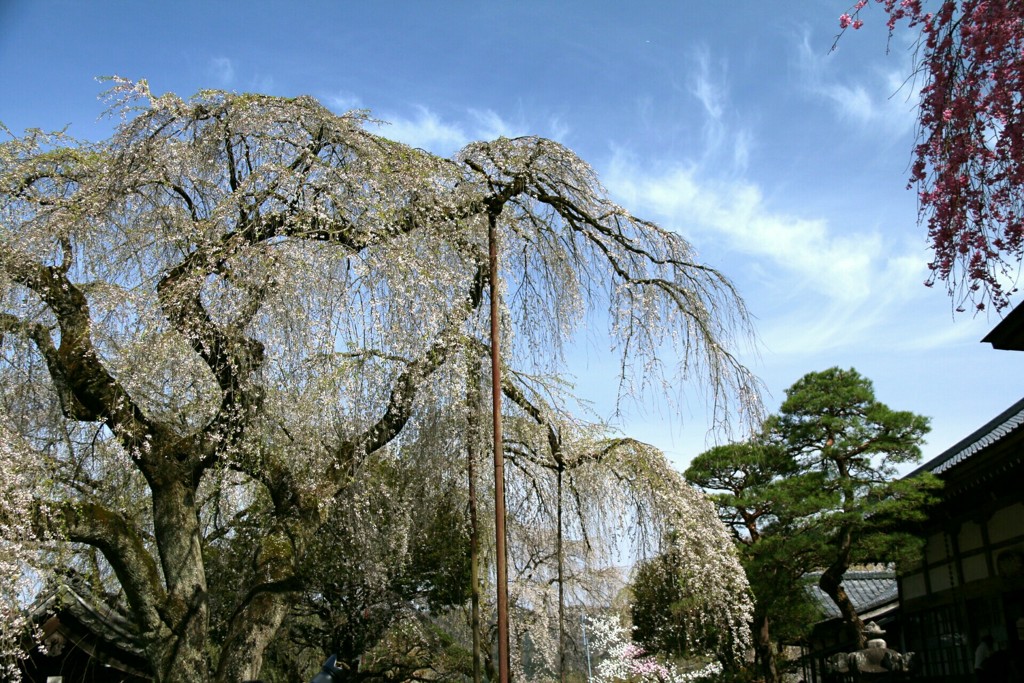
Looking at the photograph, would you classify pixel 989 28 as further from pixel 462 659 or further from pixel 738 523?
pixel 738 523

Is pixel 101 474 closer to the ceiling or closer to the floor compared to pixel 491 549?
closer to the ceiling

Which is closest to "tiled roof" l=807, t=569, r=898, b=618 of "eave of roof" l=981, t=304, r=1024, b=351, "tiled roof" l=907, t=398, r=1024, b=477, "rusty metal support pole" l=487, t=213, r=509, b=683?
"tiled roof" l=907, t=398, r=1024, b=477

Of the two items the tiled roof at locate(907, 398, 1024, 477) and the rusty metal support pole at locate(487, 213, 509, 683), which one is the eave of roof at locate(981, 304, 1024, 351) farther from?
the rusty metal support pole at locate(487, 213, 509, 683)

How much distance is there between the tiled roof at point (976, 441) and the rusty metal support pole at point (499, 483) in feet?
22.0

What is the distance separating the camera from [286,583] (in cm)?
863

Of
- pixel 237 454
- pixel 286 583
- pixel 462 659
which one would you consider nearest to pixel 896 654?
pixel 462 659

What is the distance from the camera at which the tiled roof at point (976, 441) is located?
11.1 meters

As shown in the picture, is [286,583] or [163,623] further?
[286,583]

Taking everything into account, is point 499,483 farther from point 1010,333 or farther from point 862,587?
point 862,587

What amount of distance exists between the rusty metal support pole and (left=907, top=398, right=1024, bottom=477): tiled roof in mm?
6697

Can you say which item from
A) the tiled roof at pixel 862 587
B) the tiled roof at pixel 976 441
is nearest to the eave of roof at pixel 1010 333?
the tiled roof at pixel 976 441

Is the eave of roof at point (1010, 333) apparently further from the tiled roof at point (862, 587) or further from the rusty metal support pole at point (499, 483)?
the tiled roof at point (862, 587)

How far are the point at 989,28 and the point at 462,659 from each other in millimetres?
12383

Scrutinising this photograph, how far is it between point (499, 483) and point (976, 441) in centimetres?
923
